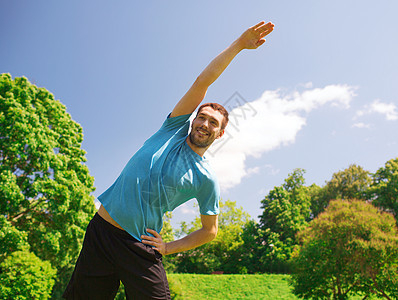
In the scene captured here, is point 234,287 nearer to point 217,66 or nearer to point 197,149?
point 197,149

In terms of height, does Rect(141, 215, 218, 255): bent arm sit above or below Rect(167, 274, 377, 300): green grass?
above

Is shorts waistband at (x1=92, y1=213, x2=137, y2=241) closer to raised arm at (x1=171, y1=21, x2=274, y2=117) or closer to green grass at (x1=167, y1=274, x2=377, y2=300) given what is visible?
raised arm at (x1=171, y1=21, x2=274, y2=117)

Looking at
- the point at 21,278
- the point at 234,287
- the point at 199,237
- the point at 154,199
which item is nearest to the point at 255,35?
the point at 154,199

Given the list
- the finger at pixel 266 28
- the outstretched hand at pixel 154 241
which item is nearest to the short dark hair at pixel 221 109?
the finger at pixel 266 28

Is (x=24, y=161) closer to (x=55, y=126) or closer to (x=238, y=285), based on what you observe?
(x=55, y=126)

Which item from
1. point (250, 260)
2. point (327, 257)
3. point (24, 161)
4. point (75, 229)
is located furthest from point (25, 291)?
point (250, 260)

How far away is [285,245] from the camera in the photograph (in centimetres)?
2702

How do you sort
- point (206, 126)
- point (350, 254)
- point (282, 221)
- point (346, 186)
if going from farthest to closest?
point (346, 186) < point (282, 221) < point (350, 254) < point (206, 126)

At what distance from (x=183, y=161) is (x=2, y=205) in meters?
11.2

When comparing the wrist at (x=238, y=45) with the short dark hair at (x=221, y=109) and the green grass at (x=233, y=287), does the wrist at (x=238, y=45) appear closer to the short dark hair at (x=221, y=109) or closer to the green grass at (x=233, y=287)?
the short dark hair at (x=221, y=109)

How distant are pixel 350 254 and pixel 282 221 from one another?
17.2 m

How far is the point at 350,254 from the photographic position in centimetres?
1178

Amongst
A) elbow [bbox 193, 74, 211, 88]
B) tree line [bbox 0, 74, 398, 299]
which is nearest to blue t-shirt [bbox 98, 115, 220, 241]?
elbow [bbox 193, 74, 211, 88]

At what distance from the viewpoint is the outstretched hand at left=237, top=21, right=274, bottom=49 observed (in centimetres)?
223
